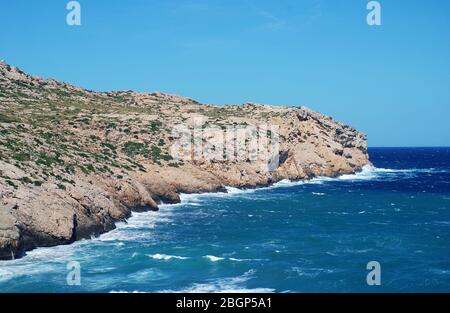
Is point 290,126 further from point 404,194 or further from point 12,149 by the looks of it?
point 12,149

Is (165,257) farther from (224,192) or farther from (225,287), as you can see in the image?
(224,192)

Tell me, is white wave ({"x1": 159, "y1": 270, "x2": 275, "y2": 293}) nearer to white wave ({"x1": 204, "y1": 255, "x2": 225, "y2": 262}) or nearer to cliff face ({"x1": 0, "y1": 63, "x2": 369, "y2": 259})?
white wave ({"x1": 204, "y1": 255, "x2": 225, "y2": 262})

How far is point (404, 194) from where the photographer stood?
273 feet

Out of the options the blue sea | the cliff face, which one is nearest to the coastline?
the cliff face

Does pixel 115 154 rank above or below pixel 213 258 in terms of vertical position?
above

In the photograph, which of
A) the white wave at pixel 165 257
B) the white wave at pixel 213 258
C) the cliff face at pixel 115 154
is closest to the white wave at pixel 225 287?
the white wave at pixel 213 258

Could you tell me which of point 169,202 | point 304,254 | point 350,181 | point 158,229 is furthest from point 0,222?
point 350,181

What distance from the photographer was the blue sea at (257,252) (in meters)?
32.8

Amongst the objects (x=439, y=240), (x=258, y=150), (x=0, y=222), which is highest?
(x=258, y=150)

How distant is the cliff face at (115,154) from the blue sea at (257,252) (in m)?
3.37

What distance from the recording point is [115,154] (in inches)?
3095

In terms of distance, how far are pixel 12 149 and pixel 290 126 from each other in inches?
2709

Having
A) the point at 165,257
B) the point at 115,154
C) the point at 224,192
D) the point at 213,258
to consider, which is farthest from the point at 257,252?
the point at 115,154

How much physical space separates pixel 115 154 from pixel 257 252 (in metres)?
43.2
